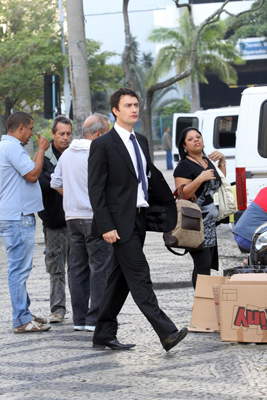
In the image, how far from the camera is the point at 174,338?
5789mm

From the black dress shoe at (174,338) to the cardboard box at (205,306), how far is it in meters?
0.83

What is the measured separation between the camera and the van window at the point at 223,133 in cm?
1839

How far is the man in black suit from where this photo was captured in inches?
231

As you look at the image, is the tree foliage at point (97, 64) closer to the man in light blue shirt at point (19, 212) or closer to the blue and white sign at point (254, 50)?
the man in light blue shirt at point (19, 212)

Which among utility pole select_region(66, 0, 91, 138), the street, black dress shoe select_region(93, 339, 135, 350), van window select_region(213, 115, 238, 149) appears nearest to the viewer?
the street

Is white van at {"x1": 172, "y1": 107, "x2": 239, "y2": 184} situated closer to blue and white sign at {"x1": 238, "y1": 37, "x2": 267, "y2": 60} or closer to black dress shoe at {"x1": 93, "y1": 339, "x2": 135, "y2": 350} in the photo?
black dress shoe at {"x1": 93, "y1": 339, "x2": 135, "y2": 350}

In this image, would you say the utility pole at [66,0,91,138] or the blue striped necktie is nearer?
the blue striped necktie

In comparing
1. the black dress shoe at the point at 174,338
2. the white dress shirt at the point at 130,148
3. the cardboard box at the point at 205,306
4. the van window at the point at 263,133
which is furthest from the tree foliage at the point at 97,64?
the black dress shoe at the point at 174,338

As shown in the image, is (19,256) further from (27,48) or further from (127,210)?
(27,48)

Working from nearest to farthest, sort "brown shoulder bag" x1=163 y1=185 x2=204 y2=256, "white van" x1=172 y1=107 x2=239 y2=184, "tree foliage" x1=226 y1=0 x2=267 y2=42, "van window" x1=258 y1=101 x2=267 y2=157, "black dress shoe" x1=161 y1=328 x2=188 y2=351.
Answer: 1. "black dress shoe" x1=161 y1=328 x2=188 y2=351
2. "brown shoulder bag" x1=163 y1=185 x2=204 y2=256
3. "van window" x1=258 y1=101 x2=267 y2=157
4. "white van" x1=172 y1=107 x2=239 y2=184
5. "tree foliage" x1=226 y1=0 x2=267 y2=42

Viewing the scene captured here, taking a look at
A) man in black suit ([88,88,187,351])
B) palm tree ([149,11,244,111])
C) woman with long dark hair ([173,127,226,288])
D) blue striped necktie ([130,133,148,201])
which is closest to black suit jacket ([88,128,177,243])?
man in black suit ([88,88,187,351])

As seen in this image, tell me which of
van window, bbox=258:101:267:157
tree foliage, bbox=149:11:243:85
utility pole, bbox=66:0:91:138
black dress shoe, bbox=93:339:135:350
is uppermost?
tree foliage, bbox=149:11:243:85

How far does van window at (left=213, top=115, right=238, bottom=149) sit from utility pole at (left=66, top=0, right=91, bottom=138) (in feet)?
17.9

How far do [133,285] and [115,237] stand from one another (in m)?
0.38
